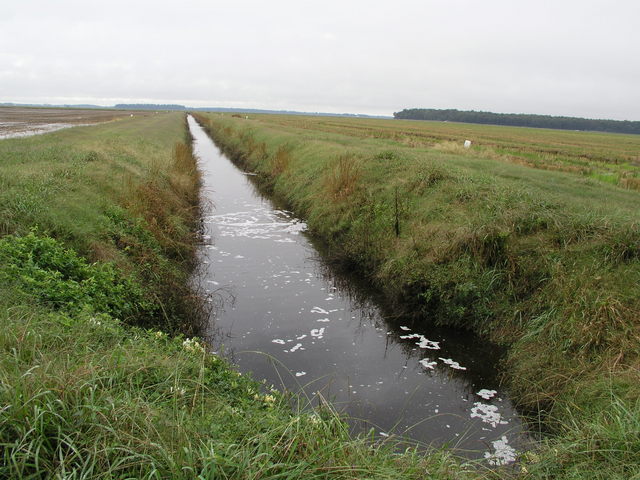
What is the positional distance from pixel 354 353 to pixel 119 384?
4366 mm

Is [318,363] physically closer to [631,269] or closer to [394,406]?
[394,406]

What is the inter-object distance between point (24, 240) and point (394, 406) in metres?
5.79

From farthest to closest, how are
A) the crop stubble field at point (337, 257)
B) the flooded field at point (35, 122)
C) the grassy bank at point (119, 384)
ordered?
1. the flooded field at point (35, 122)
2. the crop stubble field at point (337, 257)
3. the grassy bank at point (119, 384)

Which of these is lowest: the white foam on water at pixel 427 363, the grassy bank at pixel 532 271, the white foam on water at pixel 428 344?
the white foam on water at pixel 427 363

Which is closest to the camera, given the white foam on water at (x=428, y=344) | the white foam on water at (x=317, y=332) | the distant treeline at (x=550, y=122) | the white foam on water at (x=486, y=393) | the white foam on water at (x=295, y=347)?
the white foam on water at (x=486, y=393)

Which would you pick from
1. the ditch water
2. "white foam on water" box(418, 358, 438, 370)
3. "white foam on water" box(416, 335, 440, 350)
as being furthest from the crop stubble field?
"white foam on water" box(418, 358, 438, 370)

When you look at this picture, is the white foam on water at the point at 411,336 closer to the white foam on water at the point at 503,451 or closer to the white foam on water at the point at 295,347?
the white foam on water at the point at 295,347

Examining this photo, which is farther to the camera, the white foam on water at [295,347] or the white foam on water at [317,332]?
the white foam on water at [317,332]

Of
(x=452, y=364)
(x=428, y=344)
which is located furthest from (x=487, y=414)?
(x=428, y=344)

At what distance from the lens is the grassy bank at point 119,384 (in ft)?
8.69

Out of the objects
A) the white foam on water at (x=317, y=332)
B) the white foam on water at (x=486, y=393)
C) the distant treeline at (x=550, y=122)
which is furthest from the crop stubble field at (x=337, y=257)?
the distant treeline at (x=550, y=122)

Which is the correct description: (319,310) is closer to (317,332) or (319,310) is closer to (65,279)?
(317,332)

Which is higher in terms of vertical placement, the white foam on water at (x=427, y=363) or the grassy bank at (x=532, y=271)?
the grassy bank at (x=532, y=271)

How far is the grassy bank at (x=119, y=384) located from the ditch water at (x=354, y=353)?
820 mm
